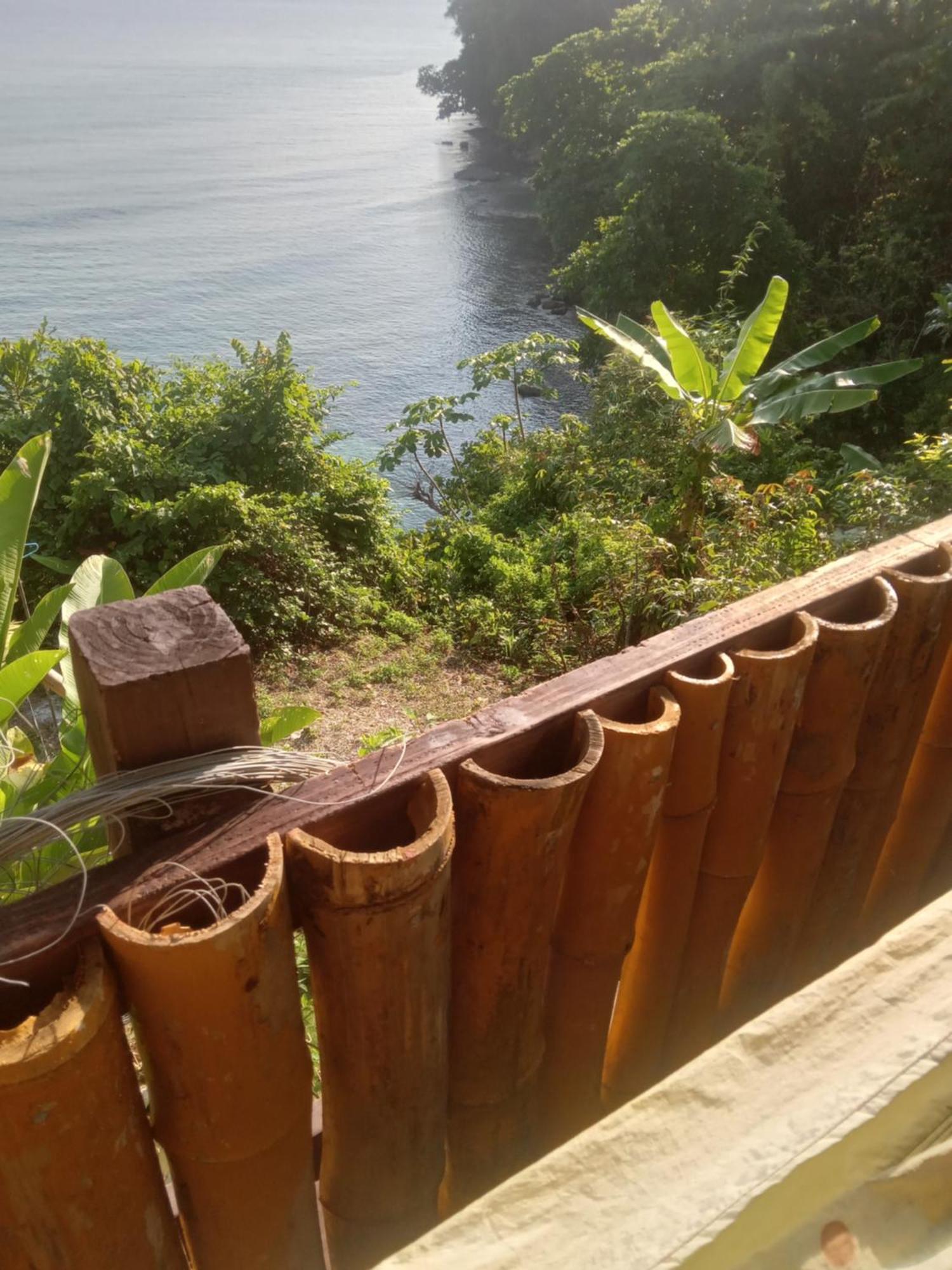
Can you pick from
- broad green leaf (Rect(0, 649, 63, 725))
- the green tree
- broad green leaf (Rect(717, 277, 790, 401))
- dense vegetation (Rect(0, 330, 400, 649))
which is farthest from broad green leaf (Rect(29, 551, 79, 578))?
the green tree

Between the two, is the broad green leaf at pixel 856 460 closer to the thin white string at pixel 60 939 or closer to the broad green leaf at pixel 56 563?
the broad green leaf at pixel 56 563

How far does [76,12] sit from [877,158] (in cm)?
9715

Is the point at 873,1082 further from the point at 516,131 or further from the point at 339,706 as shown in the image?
the point at 516,131

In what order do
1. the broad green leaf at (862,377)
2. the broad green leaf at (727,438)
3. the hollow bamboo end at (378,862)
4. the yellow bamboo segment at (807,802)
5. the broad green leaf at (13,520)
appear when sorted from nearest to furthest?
the hollow bamboo end at (378,862) < the yellow bamboo segment at (807,802) < the broad green leaf at (13,520) < the broad green leaf at (727,438) < the broad green leaf at (862,377)

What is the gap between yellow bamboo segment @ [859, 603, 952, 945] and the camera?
68.1 inches

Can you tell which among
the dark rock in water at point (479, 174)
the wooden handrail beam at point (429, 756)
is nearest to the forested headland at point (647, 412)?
the wooden handrail beam at point (429, 756)

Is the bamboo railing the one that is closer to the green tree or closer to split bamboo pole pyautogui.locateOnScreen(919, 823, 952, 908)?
split bamboo pole pyautogui.locateOnScreen(919, 823, 952, 908)

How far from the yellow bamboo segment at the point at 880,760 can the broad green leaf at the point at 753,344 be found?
18.7 ft

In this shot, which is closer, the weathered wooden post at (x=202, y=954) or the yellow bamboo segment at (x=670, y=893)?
the weathered wooden post at (x=202, y=954)

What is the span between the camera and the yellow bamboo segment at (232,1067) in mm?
883

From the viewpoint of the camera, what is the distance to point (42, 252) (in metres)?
25.2

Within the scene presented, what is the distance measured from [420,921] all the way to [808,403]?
6.60 metres

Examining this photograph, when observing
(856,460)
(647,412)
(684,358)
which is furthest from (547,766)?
(647,412)

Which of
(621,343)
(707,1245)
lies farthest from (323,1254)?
(621,343)
